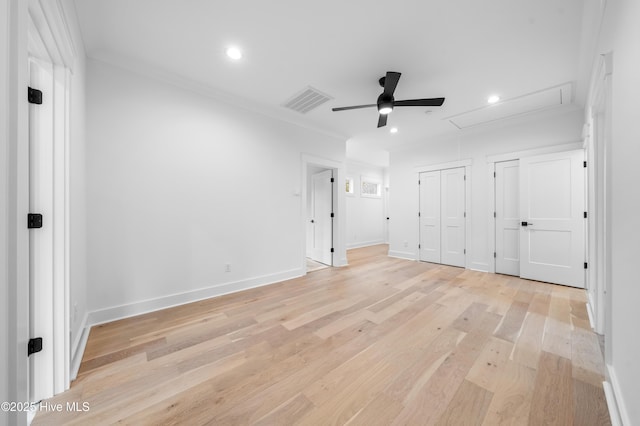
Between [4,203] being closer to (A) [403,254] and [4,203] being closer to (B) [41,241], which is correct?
(B) [41,241]

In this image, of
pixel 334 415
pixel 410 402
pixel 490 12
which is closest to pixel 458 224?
pixel 490 12

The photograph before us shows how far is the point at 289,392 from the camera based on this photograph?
1496mm

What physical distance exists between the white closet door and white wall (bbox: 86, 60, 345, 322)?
3.36 meters

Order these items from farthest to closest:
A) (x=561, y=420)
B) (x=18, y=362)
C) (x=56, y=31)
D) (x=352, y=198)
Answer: (x=352, y=198) < (x=56, y=31) < (x=561, y=420) < (x=18, y=362)

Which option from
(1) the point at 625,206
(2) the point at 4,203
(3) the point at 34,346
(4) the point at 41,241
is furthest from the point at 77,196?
(1) the point at 625,206

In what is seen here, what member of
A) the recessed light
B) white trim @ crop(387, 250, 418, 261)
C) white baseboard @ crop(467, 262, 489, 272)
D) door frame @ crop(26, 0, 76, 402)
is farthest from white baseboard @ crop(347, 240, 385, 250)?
door frame @ crop(26, 0, 76, 402)

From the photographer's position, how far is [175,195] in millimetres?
2848

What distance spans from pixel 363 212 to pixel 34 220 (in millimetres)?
6972

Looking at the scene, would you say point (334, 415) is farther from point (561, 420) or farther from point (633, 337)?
point (633, 337)

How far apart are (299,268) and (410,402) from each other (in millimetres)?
2841

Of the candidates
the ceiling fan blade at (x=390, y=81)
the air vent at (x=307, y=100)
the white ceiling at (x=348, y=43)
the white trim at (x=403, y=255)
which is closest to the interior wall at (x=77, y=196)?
the white ceiling at (x=348, y=43)

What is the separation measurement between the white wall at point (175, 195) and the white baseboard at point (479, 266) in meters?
3.54

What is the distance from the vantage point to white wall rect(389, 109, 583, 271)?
12.4ft

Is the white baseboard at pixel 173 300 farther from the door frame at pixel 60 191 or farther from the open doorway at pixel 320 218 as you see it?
the open doorway at pixel 320 218
